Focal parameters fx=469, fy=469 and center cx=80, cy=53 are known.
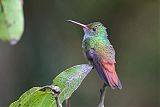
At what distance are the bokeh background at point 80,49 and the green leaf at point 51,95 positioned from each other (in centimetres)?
386

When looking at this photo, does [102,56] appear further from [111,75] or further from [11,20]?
[11,20]

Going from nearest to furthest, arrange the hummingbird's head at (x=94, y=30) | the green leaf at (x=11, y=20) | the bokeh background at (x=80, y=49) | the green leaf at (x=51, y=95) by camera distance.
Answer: the green leaf at (x=51, y=95), the green leaf at (x=11, y=20), the hummingbird's head at (x=94, y=30), the bokeh background at (x=80, y=49)

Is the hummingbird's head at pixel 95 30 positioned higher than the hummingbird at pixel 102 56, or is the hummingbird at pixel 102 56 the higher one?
the hummingbird's head at pixel 95 30

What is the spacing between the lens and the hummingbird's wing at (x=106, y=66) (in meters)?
1.20

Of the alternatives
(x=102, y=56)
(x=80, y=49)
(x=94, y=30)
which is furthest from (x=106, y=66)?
(x=80, y=49)

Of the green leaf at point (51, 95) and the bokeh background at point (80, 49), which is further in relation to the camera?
the bokeh background at point (80, 49)

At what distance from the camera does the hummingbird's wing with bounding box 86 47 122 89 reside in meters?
1.20

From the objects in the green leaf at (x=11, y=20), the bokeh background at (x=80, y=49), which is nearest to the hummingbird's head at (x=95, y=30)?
the green leaf at (x=11, y=20)

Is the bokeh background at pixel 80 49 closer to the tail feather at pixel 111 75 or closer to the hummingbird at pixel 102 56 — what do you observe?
the hummingbird at pixel 102 56

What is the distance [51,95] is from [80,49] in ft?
16.4

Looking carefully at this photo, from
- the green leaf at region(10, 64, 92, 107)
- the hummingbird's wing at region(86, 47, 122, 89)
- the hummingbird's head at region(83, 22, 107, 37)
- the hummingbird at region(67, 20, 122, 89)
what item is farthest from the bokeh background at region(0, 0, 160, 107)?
the green leaf at region(10, 64, 92, 107)

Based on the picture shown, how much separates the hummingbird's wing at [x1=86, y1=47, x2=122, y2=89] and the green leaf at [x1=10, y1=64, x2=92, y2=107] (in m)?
0.07

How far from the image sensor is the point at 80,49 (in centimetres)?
608

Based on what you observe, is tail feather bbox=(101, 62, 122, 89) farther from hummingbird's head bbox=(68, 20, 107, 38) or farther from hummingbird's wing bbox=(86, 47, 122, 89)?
hummingbird's head bbox=(68, 20, 107, 38)
